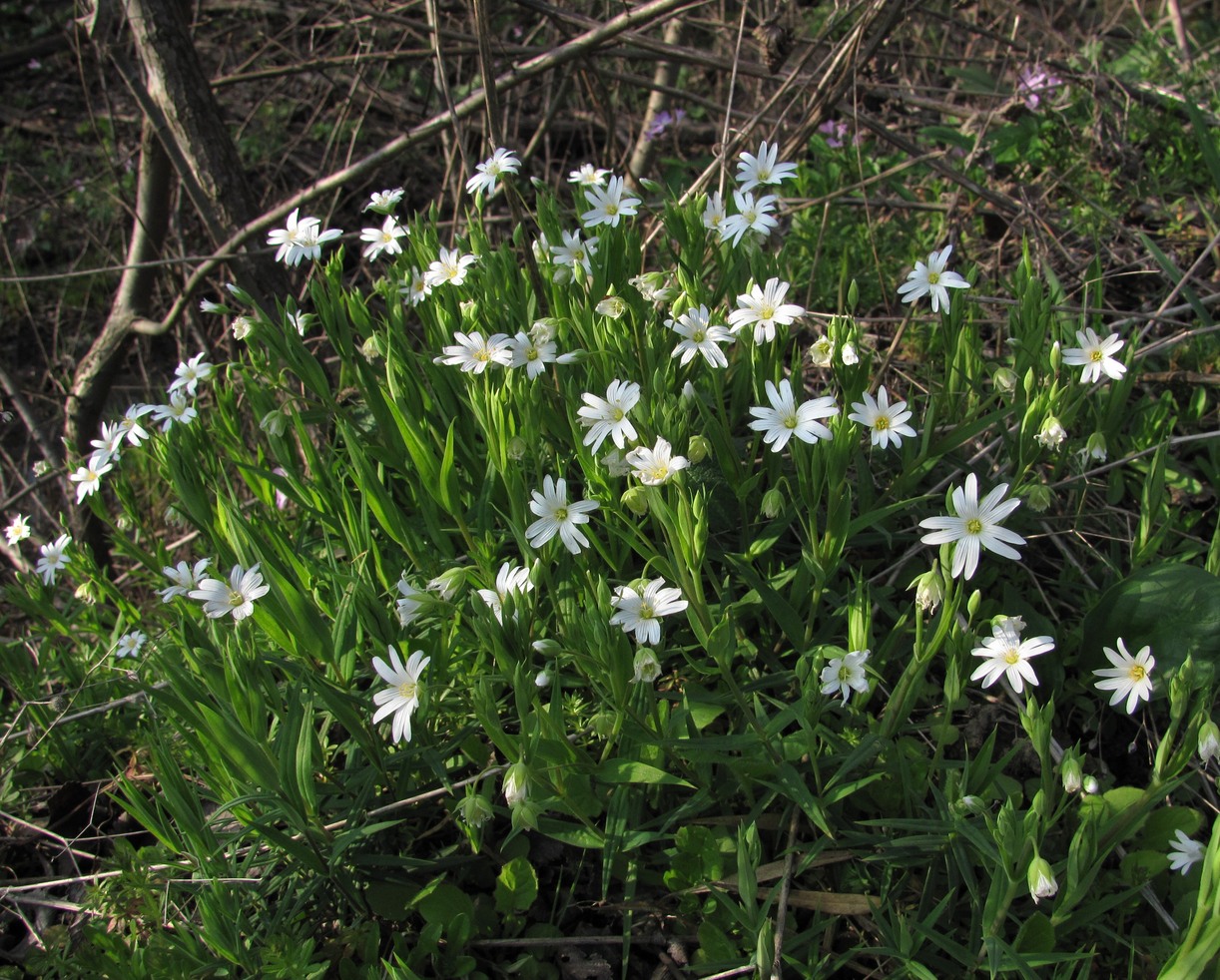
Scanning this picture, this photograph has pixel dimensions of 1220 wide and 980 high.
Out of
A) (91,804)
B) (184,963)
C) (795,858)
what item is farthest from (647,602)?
(91,804)

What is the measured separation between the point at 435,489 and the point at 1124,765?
171cm

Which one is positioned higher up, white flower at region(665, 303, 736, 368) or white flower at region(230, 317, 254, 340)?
white flower at region(230, 317, 254, 340)

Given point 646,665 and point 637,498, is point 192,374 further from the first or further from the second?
point 646,665

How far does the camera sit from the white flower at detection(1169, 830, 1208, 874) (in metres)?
1.65

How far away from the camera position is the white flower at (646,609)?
1697mm

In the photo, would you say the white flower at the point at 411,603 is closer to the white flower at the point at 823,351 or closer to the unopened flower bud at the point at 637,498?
the unopened flower bud at the point at 637,498

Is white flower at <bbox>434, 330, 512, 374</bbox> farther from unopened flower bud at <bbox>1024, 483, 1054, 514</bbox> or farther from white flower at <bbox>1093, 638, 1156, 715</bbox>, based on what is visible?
white flower at <bbox>1093, 638, 1156, 715</bbox>

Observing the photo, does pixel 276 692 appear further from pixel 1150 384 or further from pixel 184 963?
pixel 1150 384

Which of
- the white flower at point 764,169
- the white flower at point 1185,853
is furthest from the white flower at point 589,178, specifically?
the white flower at point 1185,853

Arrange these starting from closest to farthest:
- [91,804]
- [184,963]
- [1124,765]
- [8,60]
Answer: [184,963] < [1124,765] < [91,804] < [8,60]

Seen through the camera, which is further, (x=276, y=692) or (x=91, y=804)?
(x=91, y=804)

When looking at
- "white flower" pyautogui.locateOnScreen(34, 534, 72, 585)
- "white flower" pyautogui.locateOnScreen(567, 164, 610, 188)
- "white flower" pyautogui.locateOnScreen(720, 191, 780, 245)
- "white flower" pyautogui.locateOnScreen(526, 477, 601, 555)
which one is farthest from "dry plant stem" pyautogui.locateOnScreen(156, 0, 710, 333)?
"white flower" pyautogui.locateOnScreen(526, 477, 601, 555)

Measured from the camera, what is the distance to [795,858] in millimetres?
1863

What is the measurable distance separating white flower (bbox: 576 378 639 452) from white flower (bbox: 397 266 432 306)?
31.2 inches
